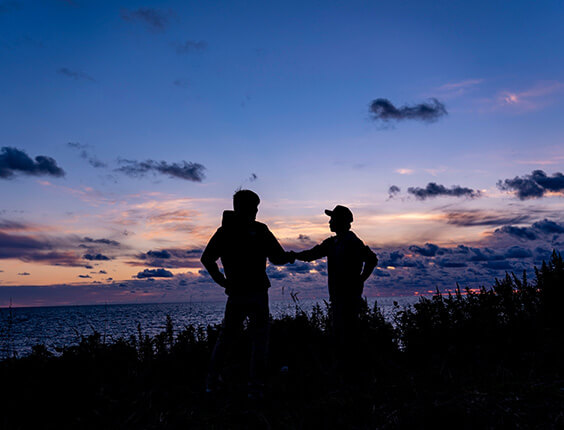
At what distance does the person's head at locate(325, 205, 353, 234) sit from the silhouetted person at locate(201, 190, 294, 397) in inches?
41.8

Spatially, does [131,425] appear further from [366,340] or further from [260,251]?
[366,340]

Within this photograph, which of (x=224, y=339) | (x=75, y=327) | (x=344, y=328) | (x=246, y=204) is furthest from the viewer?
(x=75, y=327)

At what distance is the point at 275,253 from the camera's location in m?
5.45

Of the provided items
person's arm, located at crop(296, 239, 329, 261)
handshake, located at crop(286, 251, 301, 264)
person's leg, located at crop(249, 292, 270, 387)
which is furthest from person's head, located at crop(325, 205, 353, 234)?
person's leg, located at crop(249, 292, 270, 387)

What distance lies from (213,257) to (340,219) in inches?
73.9

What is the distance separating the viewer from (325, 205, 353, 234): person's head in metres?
5.79

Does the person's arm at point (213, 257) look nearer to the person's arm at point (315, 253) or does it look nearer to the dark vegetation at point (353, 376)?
the person's arm at point (315, 253)

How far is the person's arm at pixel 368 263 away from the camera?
5.66 meters

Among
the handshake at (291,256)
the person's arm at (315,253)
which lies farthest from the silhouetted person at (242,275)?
the person's arm at (315,253)

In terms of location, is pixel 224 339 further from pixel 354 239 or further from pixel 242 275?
pixel 354 239

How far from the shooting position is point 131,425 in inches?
165

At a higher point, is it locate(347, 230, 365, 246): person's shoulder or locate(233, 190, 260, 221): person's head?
locate(233, 190, 260, 221): person's head

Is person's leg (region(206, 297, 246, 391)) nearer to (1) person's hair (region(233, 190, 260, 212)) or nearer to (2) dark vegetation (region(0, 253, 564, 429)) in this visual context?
(2) dark vegetation (region(0, 253, 564, 429))

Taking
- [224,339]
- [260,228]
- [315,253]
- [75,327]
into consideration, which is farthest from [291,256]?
[75,327]
